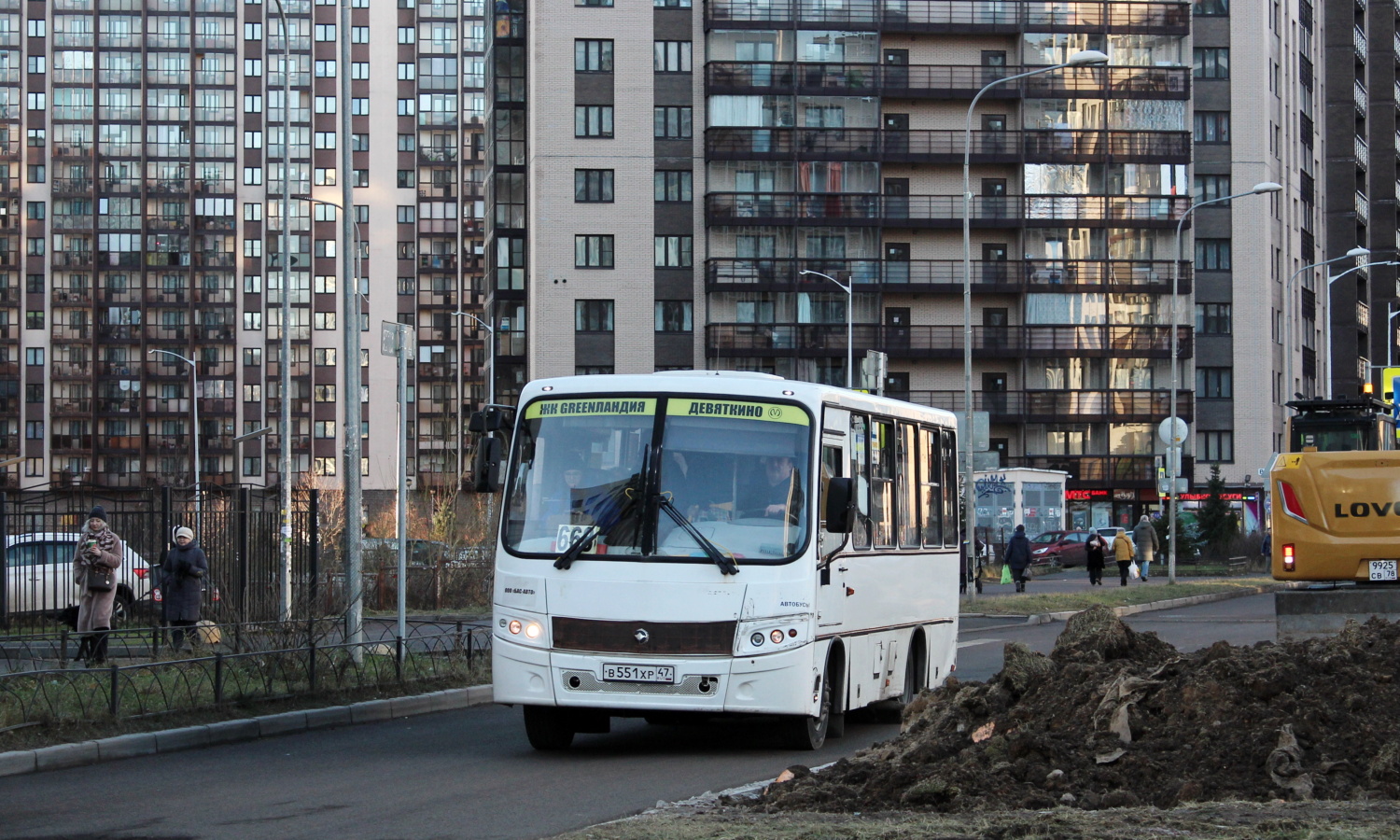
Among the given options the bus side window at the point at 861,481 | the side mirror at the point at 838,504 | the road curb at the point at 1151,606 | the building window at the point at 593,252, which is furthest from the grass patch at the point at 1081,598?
the building window at the point at 593,252

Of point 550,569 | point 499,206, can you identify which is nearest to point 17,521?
point 550,569

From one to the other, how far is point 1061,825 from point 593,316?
2734 inches

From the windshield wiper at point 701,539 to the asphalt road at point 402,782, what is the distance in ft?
4.62

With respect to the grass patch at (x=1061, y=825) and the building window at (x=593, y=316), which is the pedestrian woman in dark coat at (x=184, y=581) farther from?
the building window at (x=593, y=316)

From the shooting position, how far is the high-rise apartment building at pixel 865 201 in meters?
77.0

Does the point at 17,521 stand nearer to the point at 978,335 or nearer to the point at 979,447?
the point at 979,447

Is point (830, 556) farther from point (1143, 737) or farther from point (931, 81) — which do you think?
point (931, 81)

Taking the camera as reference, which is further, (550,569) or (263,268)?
(263,268)

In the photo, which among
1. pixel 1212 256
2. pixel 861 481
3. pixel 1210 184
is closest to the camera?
pixel 861 481

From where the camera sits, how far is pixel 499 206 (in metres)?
81.3

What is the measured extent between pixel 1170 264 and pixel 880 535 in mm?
69020

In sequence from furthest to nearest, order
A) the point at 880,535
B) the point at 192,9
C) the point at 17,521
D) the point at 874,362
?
the point at 192,9
the point at 874,362
the point at 17,521
the point at 880,535

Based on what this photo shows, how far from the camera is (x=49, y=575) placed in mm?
27203

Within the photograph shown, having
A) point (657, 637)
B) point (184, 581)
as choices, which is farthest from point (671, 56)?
point (657, 637)
